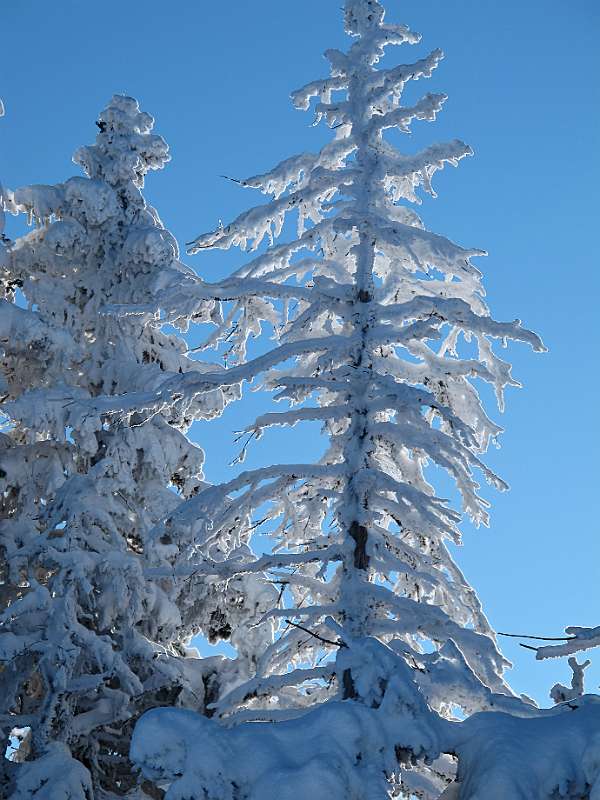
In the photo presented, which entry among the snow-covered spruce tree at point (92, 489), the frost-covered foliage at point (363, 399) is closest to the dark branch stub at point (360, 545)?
the frost-covered foliage at point (363, 399)

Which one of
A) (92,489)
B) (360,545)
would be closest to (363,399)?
(360,545)

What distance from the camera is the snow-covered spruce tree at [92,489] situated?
43.2 feet

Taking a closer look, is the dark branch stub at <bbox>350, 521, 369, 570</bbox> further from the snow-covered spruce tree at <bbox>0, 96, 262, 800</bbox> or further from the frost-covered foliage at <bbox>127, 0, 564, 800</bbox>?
the snow-covered spruce tree at <bbox>0, 96, 262, 800</bbox>

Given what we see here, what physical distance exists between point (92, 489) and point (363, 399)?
5.87 metres

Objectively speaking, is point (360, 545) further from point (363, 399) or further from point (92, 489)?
point (92, 489)

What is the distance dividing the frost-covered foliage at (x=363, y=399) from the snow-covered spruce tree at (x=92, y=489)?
4.01ft

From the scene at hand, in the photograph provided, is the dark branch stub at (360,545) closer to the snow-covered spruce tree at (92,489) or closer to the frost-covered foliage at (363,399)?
the frost-covered foliage at (363,399)

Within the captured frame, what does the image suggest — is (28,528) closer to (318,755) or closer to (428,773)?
(428,773)

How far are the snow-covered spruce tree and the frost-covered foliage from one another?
1222 mm

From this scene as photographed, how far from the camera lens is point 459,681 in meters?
8.16

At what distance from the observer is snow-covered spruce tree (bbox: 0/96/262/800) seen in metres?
13.2

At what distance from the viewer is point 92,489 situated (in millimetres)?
14641

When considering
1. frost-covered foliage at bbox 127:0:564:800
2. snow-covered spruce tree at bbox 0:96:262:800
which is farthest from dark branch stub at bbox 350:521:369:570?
snow-covered spruce tree at bbox 0:96:262:800

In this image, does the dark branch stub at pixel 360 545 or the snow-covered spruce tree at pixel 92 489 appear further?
the snow-covered spruce tree at pixel 92 489
